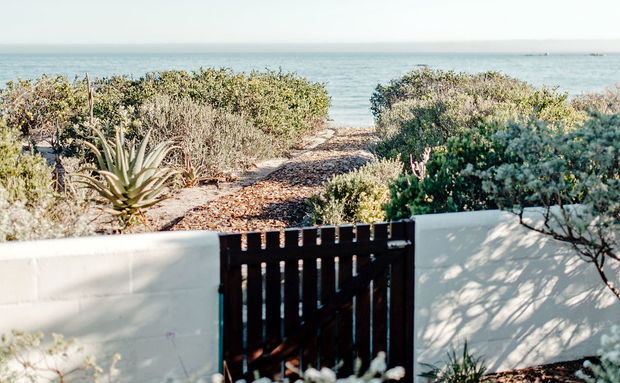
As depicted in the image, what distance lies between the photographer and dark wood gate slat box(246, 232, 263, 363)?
4.50 meters

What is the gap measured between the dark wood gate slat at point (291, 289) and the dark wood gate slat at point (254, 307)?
0.17 meters

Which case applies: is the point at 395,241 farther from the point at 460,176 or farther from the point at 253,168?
the point at 253,168

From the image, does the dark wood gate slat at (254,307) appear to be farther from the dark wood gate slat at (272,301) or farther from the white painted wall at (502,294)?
the white painted wall at (502,294)

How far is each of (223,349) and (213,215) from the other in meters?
5.96

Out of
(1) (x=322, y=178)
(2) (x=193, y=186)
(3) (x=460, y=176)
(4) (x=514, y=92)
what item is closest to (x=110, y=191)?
(2) (x=193, y=186)

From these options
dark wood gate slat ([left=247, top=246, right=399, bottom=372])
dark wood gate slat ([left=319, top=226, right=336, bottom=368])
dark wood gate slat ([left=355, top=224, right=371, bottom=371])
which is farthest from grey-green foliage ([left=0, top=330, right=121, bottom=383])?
dark wood gate slat ([left=355, top=224, right=371, bottom=371])

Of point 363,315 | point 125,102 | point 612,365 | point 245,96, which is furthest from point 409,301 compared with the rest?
point 245,96

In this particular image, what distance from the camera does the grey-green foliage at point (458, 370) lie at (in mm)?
4789

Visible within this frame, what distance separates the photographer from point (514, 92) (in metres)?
15.2

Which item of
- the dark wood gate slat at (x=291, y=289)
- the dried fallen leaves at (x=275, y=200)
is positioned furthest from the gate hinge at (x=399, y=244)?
the dried fallen leaves at (x=275, y=200)

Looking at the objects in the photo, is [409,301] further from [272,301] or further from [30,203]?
[30,203]

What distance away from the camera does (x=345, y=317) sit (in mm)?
4738

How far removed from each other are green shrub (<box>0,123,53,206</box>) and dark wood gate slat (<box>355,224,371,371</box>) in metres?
4.60

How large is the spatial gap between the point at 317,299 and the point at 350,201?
5140 mm
